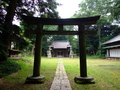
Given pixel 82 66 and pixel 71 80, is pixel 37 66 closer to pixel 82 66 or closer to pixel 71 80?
pixel 71 80

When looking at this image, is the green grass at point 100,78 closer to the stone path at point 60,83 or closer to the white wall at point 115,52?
the stone path at point 60,83

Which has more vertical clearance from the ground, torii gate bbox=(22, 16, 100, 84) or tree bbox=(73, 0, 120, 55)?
tree bbox=(73, 0, 120, 55)

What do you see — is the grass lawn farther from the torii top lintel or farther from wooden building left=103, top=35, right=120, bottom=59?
wooden building left=103, top=35, right=120, bottom=59

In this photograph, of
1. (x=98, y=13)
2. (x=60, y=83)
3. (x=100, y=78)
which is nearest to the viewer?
(x=60, y=83)

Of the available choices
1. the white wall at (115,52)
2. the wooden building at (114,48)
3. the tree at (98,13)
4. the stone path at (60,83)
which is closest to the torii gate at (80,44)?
the stone path at (60,83)

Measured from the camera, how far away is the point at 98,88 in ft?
11.5

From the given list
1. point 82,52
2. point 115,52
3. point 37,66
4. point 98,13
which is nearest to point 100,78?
point 82,52

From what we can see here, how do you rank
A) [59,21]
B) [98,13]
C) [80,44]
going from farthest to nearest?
[98,13]
[59,21]
[80,44]

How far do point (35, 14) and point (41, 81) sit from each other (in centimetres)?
721

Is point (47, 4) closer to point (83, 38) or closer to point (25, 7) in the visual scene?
point (25, 7)

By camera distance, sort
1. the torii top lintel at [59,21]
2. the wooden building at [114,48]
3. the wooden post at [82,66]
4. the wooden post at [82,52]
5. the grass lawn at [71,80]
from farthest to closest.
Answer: the wooden building at [114,48]
the torii top lintel at [59,21]
the wooden post at [82,52]
the wooden post at [82,66]
the grass lawn at [71,80]

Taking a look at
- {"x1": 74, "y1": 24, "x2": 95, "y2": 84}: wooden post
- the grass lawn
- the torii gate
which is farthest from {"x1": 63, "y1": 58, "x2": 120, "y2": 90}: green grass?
the torii gate

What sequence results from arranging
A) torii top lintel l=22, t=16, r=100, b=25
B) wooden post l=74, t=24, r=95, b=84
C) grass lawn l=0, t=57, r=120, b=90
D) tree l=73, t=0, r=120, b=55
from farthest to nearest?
1. tree l=73, t=0, r=120, b=55
2. torii top lintel l=22, t=16, r=100, b=25
3. wooden post l=74, t=24, r=95, b=84
4. grass lawn l=0, t=57, r=120, b=90

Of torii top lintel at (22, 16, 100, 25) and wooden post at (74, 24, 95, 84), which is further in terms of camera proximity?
torii top lintel at (22, 16, 100, 25)
